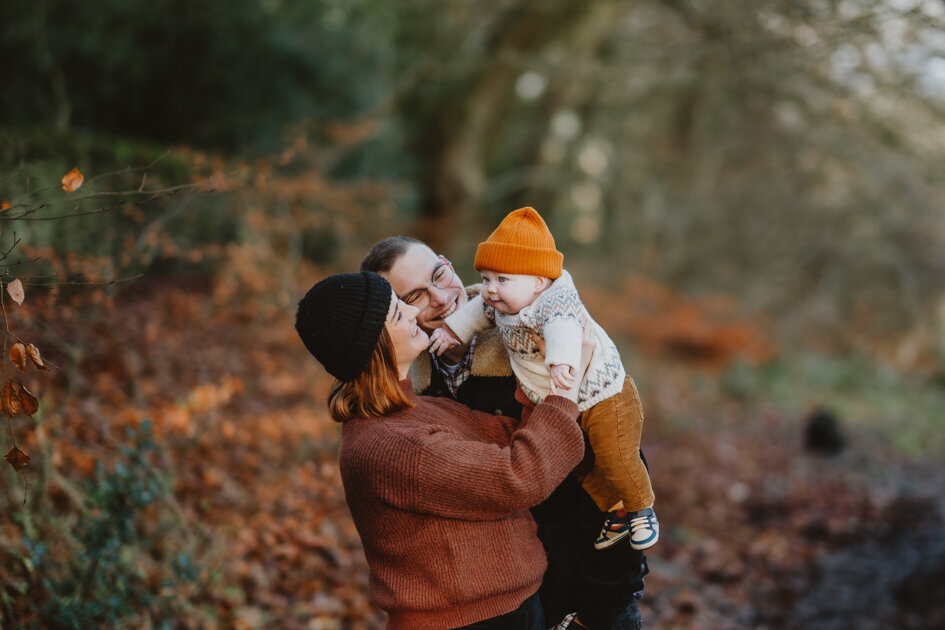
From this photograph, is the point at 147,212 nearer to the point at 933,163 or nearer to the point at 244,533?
the point at 244,533

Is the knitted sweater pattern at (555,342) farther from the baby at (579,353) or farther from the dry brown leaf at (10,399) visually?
the dry brown leaf at (10,399)

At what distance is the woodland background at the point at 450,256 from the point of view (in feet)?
14.2

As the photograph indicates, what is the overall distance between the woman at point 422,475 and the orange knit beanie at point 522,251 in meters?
0.40

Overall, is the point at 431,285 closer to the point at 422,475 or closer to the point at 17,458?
the point at 422,475

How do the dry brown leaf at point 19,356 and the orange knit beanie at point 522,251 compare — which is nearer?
the dry brown leaf at point 19,356

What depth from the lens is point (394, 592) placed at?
85.0 inches

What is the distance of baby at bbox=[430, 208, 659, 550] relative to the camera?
2.37 m

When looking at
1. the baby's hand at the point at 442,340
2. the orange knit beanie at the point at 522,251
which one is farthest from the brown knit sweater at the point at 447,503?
the orange knit beanie at the point at 522,251

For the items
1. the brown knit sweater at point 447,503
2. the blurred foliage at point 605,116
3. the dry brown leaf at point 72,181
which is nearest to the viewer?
the brown knit sweater at point 447,503

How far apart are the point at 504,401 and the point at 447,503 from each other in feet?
1.86

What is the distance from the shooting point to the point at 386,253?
8.75 feet

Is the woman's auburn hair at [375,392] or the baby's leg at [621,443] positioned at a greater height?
the woman's auburn hair at [375,392]

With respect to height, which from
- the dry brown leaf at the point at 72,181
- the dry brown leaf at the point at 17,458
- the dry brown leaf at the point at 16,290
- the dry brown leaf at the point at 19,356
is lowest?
the dry brown leaf at the point at 17,458

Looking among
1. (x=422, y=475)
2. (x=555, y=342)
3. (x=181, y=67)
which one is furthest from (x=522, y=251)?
(x=181, y=67)
